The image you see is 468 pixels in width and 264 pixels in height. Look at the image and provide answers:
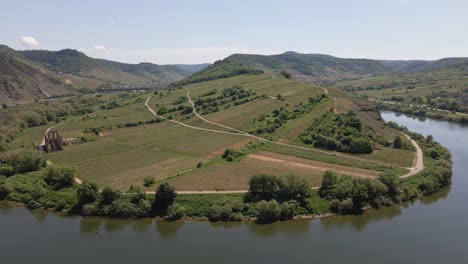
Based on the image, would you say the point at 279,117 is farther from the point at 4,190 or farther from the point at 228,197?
the point at 4,190

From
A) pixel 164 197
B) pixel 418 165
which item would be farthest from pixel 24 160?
pixel 418 165

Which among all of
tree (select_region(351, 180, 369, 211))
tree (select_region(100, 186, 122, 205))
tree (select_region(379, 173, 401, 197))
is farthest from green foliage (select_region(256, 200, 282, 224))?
tree (select_region(100, 186, 122, 205))

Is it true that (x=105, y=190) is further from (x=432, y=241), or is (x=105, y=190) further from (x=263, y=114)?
(x=263, y=114)

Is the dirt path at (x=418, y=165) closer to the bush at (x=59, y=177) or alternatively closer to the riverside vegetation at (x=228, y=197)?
the riverside vegetation at (x=228, y=197)

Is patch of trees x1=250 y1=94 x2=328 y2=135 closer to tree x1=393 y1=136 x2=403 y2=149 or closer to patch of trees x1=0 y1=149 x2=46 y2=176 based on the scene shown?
tree x1=393 y1=136 x2=403 y2=149

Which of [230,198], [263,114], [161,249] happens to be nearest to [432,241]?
[230,198]
